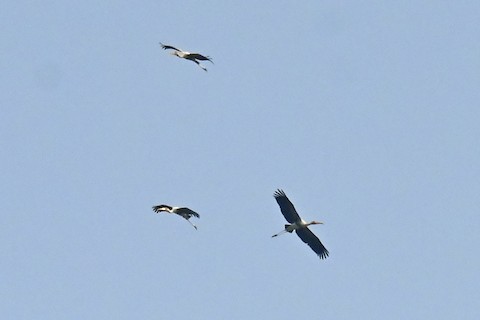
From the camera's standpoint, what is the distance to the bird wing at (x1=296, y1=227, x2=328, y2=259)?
75.9m

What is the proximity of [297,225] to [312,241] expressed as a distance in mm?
2529

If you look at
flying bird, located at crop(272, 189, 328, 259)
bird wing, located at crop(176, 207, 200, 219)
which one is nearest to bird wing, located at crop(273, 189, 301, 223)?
flying bird, located at crop(272, 189, 328, 259)

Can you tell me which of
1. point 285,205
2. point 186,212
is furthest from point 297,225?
point 186,212

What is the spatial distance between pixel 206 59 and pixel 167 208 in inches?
355

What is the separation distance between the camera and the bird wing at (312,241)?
75.9 metres

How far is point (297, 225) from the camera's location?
74.8 meters

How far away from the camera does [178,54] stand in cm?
7025

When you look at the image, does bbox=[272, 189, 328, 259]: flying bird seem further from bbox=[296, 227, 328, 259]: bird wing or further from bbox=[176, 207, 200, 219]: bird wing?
bbox=[176, 207, 200, 219]: bird wing

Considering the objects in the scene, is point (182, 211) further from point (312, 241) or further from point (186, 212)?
point (312, 241)

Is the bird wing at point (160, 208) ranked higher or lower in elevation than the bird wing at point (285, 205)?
lower

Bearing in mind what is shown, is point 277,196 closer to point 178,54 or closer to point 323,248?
point 323,248

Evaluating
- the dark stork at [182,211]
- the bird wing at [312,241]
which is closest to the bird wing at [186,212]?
the dark stork at [182,211]

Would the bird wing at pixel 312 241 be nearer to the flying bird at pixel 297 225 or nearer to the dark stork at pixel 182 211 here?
the flying bird at pixel 297 225

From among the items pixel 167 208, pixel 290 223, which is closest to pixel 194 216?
pixel 167 208
